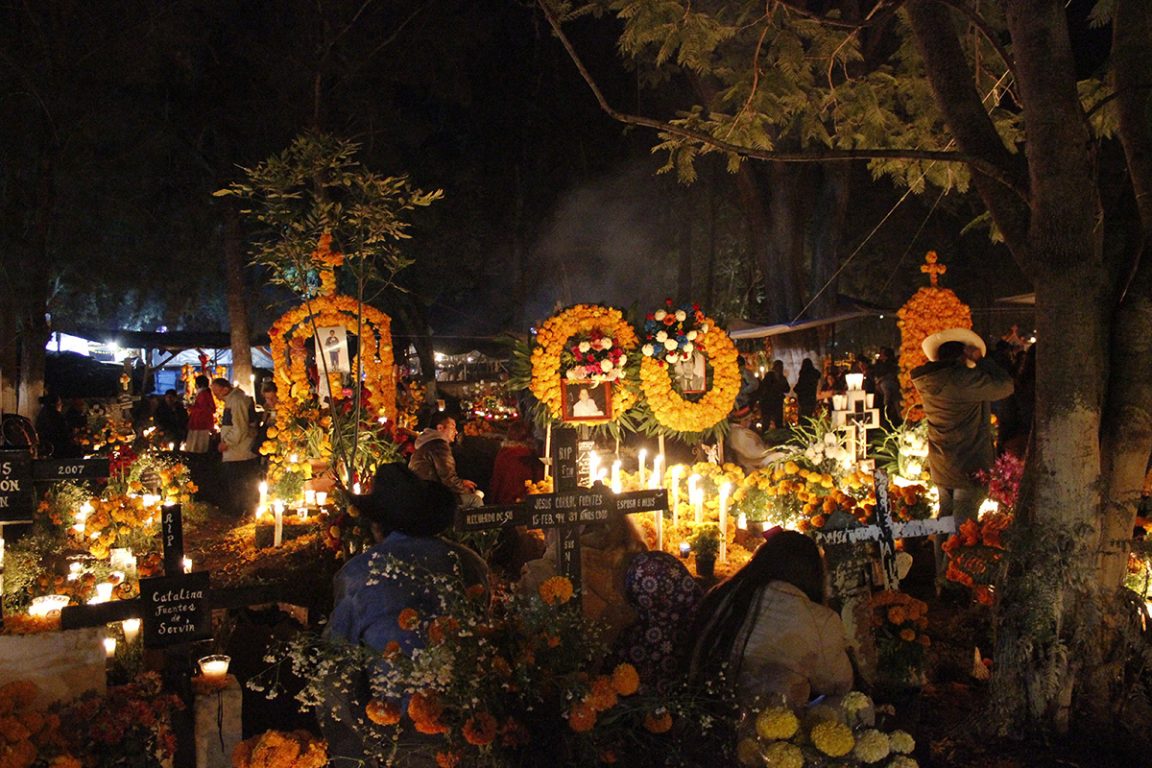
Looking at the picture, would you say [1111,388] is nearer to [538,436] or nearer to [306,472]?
[538,436]

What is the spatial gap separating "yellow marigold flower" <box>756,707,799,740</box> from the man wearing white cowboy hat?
4.43 m

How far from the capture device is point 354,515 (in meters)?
7.32

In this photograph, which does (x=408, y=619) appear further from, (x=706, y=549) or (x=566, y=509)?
(x=706, y=549)

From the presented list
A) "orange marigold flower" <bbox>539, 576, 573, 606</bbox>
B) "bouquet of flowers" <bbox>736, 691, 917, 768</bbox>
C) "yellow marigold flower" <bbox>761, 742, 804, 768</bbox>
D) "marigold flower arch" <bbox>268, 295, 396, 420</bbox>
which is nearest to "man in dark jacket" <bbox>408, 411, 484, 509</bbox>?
"marigold flower arch" <bbox>268, 295, 396, 420</bbox>

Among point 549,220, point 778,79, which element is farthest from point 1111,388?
point 549,220

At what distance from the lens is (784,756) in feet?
10.2

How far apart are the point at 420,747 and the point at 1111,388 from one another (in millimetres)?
3788

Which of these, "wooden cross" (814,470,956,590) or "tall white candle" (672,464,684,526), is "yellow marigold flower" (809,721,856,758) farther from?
"tall white candle" (672,464,684,526)

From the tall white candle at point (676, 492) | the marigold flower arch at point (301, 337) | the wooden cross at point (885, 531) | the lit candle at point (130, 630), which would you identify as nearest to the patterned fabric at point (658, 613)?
the wooden cross at point (885, 531)

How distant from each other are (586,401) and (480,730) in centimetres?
665

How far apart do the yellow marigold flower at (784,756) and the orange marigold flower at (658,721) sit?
40cm

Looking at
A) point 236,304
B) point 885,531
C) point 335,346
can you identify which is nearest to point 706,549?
point 885,531

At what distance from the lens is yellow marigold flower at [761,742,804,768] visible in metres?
3.10

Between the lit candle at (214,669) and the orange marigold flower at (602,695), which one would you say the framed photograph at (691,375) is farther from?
the orange marigold flower at (602,695)
